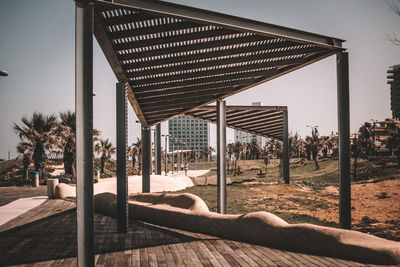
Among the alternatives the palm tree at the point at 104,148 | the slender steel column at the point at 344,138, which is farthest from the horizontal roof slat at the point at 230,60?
the palm tree at the point at 104,148

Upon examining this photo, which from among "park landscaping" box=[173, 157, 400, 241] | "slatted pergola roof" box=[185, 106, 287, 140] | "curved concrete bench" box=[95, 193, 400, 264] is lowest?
"park landscaping" box=[173, 157, 400, 241]

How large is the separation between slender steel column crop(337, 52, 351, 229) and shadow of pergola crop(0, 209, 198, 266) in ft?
11.9

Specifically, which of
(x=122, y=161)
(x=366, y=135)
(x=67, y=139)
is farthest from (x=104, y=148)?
(x=366, y=135)

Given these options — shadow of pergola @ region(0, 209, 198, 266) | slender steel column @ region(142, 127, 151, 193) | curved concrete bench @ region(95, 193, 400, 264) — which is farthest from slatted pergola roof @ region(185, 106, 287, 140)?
→ shadow of pergola @ region(0, 209, 198, 266)

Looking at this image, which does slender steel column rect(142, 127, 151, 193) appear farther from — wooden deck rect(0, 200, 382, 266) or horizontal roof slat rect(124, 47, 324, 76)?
horizontal roof slat rect(124, 47, 324, 76)

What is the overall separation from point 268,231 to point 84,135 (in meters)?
4.19

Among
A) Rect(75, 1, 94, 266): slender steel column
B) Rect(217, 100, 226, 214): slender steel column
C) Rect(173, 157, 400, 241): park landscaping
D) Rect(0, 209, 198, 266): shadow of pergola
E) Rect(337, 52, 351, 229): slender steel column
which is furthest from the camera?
Rect(173, 157, 400, 241): park landscaping

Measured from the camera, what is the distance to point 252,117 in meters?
21.6

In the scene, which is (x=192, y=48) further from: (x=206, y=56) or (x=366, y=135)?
(x=366, y=135)

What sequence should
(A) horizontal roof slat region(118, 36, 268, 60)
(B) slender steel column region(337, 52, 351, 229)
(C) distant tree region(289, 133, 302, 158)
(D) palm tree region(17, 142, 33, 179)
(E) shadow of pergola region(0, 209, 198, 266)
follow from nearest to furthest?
(E) shadow of pergola region(0, 209, 198, 266) → (A) horizontal roof slat region(118, 36, 268, 60) → (B) slender steel column region(337, 52, 351, 229) → (D) palm tree region(17, 142, 33, 179) → (C) distant tree region(289, 133, 302, 158)

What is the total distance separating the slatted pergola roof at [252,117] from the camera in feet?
60.9

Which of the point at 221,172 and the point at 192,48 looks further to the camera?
the point at 221,172

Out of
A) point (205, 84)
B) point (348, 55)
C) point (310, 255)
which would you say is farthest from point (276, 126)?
point (310, 255)

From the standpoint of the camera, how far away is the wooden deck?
16.8 feet
